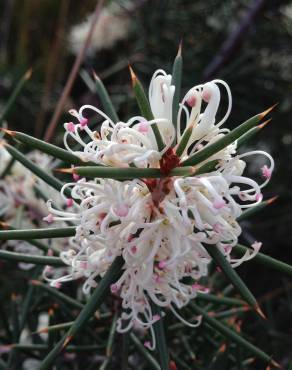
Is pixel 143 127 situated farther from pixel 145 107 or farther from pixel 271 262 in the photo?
pixel 271 262

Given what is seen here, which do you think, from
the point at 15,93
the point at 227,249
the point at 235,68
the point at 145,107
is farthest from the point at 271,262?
the point at 235,68

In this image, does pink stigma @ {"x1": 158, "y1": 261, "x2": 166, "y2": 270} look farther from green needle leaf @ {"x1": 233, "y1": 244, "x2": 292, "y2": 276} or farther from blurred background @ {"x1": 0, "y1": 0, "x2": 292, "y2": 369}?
blurred background @ {"x1": 0, "y1": 0, "x2": 292, "y2": 369}

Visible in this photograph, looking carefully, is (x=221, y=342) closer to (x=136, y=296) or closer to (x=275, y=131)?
(x=136, y=296)

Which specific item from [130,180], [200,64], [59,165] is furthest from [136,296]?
[200,64]

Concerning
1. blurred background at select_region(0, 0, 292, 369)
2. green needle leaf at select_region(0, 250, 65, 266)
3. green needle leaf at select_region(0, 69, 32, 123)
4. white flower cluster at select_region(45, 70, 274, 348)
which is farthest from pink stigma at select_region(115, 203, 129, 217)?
blurred background at select_region(0, 0, 292, 369)

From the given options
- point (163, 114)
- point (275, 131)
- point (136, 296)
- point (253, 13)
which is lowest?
point (136, 296)

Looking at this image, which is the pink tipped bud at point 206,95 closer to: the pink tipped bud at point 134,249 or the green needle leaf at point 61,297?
the pink tipped bud at point 134,249
